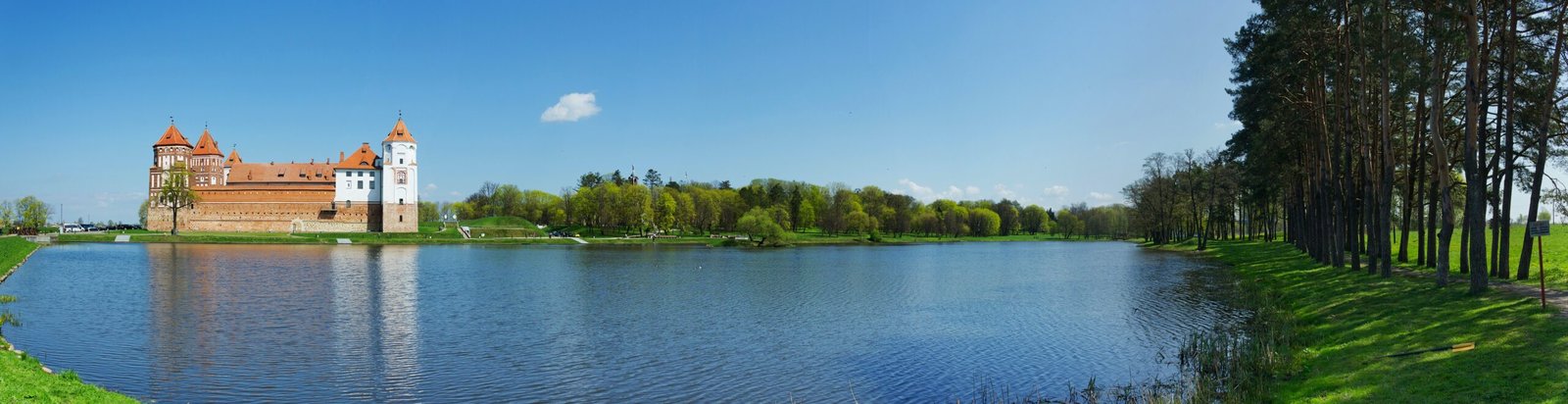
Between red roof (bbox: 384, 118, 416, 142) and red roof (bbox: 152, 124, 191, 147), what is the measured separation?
2498 cm

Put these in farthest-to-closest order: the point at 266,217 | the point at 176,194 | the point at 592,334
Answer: the point at 266,217 < the point at 176,194 < the point at 592,334

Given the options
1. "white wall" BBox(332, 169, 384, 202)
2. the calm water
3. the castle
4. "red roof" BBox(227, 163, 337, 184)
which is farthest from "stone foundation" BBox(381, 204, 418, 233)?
the calm water

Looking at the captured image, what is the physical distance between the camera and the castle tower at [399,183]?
301 ft

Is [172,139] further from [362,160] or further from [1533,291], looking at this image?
[1533,291]

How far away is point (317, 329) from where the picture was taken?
19062mm

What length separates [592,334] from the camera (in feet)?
61.7

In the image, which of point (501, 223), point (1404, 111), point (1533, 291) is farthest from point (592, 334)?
point (501, 223)

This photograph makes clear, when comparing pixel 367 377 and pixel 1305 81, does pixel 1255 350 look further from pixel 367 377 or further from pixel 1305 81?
pixel 1305 81

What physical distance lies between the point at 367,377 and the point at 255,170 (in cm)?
10078

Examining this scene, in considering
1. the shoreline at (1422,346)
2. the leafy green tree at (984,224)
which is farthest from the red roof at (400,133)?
the shoreline at (1422,346)

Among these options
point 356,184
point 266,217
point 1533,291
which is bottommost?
point 1533,291

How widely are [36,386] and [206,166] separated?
105 m

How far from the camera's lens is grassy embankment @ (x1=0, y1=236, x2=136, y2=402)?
898 cm

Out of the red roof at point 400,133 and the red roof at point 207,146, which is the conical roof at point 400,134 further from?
the red roof at point 207,146
